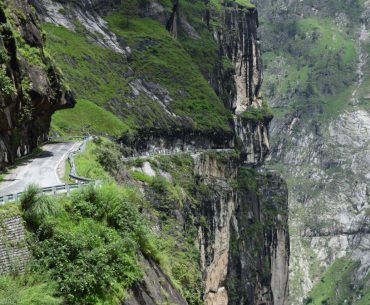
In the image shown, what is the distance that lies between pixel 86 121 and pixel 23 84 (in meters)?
48.6

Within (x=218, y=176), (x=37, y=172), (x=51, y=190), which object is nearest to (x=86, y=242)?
(x=51, y=190)

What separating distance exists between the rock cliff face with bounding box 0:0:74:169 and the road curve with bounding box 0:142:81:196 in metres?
1.23

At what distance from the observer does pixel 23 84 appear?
47.9m

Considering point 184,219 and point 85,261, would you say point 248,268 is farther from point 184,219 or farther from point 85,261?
point 85,261

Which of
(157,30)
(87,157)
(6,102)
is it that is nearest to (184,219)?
(87,157)

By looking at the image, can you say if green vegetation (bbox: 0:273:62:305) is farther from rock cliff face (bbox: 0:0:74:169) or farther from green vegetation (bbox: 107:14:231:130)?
green vegetation (bbox: 107:14:231:130)

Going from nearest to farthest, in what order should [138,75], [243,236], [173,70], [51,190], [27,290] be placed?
[27,290]
[51,190]
[138,75]
[173,70]
[243,236]

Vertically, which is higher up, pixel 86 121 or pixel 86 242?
pixel 86 121

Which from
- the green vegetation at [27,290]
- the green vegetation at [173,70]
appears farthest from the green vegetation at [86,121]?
the green vegetation at [27,290]

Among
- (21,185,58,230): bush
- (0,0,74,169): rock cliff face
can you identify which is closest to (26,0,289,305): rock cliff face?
(0,0,74,169): rock cliff face

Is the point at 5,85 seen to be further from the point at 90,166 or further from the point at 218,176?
the point at 218,176

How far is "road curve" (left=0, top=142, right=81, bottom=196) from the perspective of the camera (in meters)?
37.5

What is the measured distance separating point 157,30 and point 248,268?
177 ft

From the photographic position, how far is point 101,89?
11550 cm
